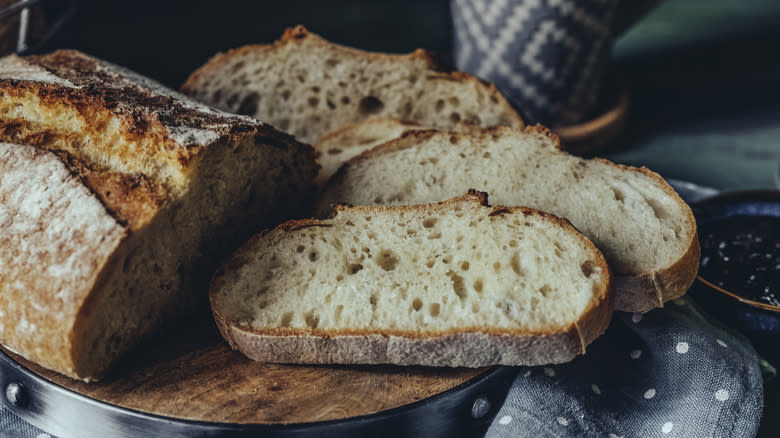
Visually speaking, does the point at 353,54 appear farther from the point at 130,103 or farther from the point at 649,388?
the point at 649,388

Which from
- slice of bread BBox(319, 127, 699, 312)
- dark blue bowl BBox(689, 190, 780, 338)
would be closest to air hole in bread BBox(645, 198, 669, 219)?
slice of bread BBox(319, 127, 699, 312)

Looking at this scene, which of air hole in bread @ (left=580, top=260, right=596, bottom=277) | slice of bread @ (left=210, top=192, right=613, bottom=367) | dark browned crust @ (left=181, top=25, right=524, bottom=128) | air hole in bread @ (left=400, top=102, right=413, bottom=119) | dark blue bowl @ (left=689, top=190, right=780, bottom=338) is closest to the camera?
slice of bread @ (left=210, top=192, right=613, bottom=367)

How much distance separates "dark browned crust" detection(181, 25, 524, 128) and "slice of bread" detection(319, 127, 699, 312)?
0.99ft

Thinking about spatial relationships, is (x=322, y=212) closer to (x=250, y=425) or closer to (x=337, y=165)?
(x=337, y=165)

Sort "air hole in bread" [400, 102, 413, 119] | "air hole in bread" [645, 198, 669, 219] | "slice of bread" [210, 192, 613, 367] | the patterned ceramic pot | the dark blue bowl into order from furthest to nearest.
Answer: the patterned ceramic pot < "air hole in bread" [400, 102, 413, 119] < "air hole in bread" [645, 198, 669, 219] < the dark blue bowl < "slice of bread" [210, 192, 613, 367]

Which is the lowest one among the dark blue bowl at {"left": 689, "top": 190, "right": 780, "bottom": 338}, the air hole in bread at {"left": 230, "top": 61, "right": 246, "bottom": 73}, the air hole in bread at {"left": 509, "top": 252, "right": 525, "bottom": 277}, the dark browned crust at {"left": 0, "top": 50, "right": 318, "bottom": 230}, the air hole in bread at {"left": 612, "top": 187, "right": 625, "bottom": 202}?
the dark blue bowl at {"left": 689, "top": 190, "right": 780, "bottom": 338}

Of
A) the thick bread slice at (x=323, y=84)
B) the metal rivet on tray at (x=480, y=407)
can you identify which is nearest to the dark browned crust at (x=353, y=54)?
the thick bread slice at (x=323, y=84)

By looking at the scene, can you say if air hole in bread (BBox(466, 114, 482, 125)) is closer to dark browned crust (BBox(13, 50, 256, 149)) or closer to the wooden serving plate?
dark browned crust (BBox(13, 50, 256, 149))

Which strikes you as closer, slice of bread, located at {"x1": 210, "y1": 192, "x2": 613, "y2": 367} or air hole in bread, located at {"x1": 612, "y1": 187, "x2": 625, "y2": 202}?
slice of bread, located at {"x1": 210, "y1": 192, "x2": 613, "y2": 367}

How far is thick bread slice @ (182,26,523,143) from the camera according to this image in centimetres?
295

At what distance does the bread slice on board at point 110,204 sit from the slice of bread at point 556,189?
33 centimetres

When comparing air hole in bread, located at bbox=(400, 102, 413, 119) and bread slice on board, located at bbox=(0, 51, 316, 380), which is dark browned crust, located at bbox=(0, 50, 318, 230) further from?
air hole in bread, located at bbox=(400, 102, 413, 119)

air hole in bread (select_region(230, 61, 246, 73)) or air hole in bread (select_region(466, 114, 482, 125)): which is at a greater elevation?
air hole in bread (select_region(230, 61, 246, 73))

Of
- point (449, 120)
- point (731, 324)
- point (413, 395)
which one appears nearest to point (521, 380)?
point (413, 395)
